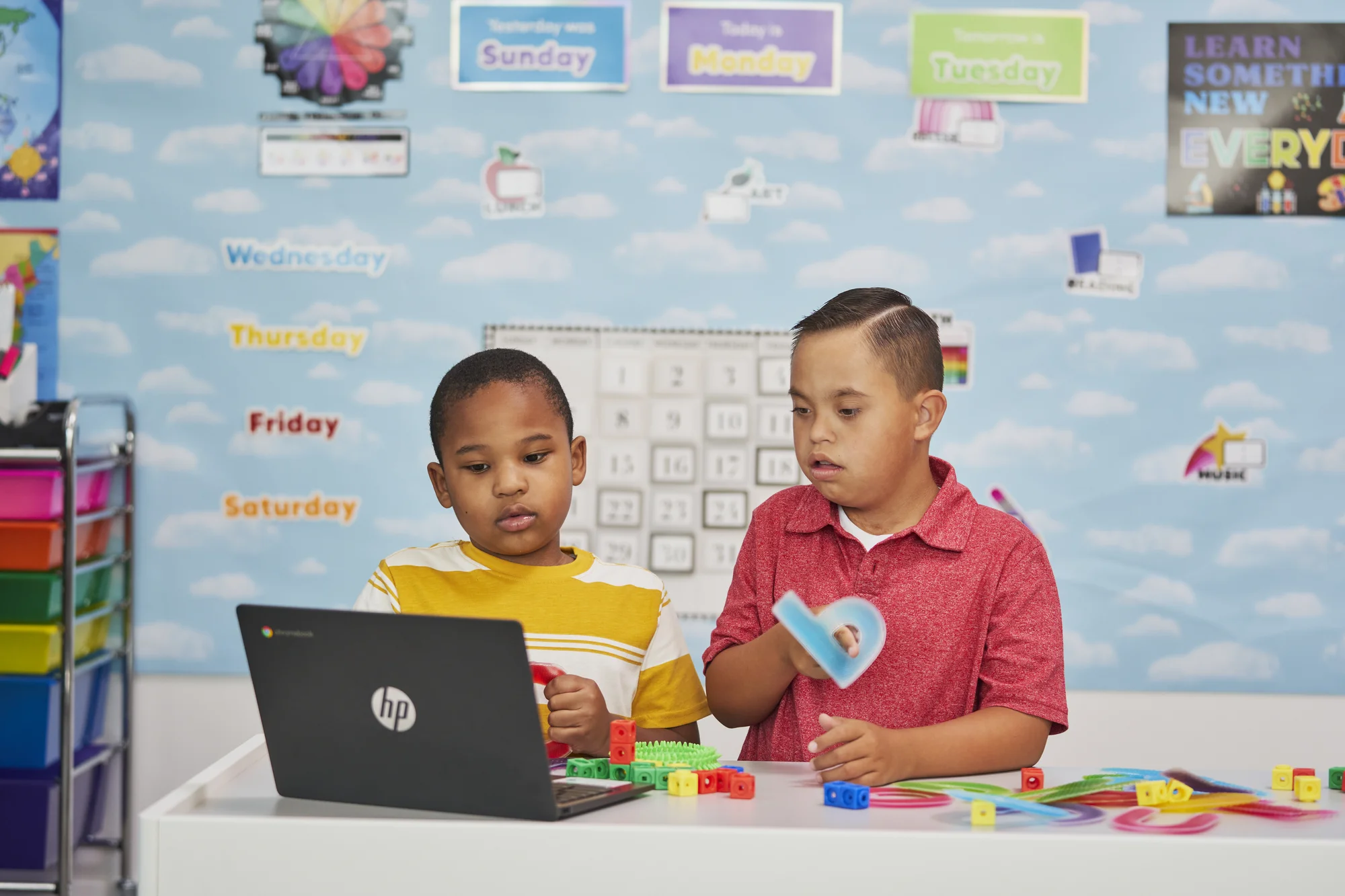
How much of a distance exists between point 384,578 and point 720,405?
1179mm

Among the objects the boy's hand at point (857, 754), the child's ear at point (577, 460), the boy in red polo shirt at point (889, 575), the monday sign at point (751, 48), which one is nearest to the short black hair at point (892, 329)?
the boy in red polo shirt at point (889, 575)

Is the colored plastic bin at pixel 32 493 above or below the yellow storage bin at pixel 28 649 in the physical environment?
above

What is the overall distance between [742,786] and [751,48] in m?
1.78

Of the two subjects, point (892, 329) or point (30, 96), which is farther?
point (30, 96)

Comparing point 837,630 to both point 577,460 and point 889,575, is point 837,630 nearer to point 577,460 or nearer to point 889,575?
point 889,575

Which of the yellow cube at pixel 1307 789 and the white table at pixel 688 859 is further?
the yellow cube at pixel 1307 789

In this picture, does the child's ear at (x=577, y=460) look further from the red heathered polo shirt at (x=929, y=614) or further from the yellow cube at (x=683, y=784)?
the yellow cube at (x=683, y=784)

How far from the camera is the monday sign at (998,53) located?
240 centimetres

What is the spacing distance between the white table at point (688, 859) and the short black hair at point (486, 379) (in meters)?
0.60

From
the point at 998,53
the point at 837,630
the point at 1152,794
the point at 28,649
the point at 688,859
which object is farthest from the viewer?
the point at 998,53

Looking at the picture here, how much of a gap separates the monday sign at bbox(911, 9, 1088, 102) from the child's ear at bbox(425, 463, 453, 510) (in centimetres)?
142

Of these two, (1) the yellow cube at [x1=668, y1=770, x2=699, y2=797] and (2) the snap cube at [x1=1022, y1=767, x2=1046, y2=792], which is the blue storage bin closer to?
(1) the yellow cube at [x1=668, y1=770, x2=699, y2=797]

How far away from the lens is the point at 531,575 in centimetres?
135

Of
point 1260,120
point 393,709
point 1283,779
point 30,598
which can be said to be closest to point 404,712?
point 393,709
